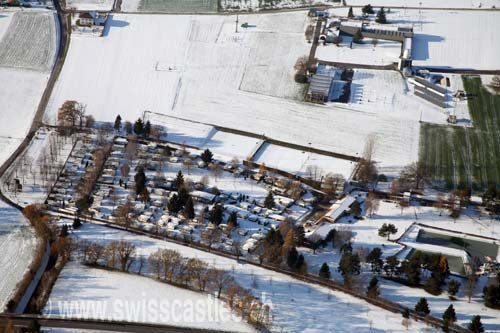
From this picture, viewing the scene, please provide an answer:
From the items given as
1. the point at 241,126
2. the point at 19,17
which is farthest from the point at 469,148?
the point at 19,17

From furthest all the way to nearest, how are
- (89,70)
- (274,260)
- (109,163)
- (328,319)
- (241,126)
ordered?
(89,70) → (241,126) → (109,163) → (274,260) → (328,319)

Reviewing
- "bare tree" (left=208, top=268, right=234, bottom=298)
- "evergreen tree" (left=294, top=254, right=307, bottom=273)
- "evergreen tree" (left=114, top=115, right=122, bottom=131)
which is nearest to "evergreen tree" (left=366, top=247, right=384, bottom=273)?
"evergreen tree" (left=294, top=254, right=307, bottom=273)

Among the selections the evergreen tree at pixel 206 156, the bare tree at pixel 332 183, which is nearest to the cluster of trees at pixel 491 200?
the bare tree at pixel 332 183

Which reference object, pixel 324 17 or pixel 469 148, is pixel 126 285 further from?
pixel 324 17

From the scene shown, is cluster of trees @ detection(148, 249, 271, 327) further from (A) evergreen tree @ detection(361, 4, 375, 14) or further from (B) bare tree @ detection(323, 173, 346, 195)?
(A) evergreen tree @ detection(361, 4, 375, 14)

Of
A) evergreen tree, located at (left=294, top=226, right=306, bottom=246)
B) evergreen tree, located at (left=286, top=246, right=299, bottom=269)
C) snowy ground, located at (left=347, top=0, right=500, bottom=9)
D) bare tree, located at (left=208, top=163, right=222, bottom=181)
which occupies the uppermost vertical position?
snowy ground, located at (left=347, top=0, right=500, bottom=9)

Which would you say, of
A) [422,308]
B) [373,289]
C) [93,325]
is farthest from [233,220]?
[422,308]

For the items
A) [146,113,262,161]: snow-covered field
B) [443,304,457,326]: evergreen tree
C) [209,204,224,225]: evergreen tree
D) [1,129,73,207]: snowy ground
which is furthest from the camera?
[146,113,262,161]: snow-covered field

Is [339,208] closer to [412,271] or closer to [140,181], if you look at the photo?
[412,271]
